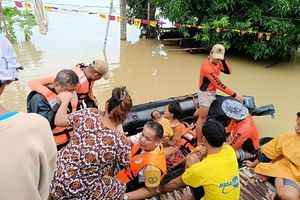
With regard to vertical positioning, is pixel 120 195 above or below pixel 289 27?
below

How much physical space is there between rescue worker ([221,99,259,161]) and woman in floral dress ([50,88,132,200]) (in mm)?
2116

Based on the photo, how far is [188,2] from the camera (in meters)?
9.88

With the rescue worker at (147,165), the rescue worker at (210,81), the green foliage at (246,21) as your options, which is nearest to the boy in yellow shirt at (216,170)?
the rescue worker at (147,165)

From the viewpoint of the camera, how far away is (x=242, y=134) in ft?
14.2

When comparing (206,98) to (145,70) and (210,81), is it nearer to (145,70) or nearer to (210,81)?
(210,81)

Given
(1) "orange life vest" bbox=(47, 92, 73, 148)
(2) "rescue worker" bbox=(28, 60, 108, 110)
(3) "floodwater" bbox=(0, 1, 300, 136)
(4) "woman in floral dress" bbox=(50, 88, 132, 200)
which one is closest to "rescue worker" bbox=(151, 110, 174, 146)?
(2) "rescue worker" bbox=(28, 60, 108, 110)

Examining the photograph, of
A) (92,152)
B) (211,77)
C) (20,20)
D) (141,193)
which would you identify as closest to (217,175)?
(141,193)

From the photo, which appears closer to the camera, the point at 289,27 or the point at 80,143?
the point at 80,143

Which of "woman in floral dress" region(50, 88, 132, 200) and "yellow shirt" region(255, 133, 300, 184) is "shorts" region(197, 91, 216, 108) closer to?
"yellow shirt" region(255, 133, 300, 184)

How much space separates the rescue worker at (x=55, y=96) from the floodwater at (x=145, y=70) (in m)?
3.35

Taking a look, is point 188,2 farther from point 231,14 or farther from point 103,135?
point 103,135

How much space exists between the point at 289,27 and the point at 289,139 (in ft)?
19.1

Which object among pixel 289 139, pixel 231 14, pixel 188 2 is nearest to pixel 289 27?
pixel 231 14

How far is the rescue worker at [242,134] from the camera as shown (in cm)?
433
